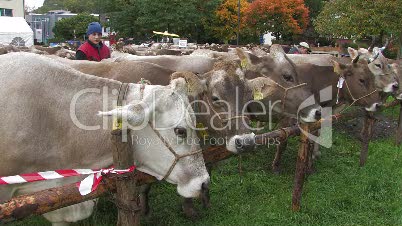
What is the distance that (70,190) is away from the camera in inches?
110

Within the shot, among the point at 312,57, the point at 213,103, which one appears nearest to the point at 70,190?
the point at 213,103

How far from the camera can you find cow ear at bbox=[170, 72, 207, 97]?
3.76 metres

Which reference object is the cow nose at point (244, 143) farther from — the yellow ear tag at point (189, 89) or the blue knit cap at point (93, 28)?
the blue knit cap at point (93, 28)

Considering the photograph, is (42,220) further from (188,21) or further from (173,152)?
(188,21)

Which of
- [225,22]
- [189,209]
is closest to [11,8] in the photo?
[225,22]

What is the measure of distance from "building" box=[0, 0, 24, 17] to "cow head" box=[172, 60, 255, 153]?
179 feet

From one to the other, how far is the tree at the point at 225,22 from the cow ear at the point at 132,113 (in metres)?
44.5

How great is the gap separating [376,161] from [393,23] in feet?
30.3

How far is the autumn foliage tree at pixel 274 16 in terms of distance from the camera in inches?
1726

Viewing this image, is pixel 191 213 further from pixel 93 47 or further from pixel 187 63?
pixel 93 47

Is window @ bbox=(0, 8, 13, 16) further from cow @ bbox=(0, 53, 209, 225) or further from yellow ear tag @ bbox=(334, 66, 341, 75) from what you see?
cow @ bbox=(0, 53, 209, 225)

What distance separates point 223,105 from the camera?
460cm

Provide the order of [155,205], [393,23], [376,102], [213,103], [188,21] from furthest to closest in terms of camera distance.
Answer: [188,21] → [393,23] → [376,102] → [155,205] → [213,103]

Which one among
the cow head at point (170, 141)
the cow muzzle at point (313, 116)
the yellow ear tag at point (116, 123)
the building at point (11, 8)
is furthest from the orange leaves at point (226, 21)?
the yellow ear tag at point (116, 123)
